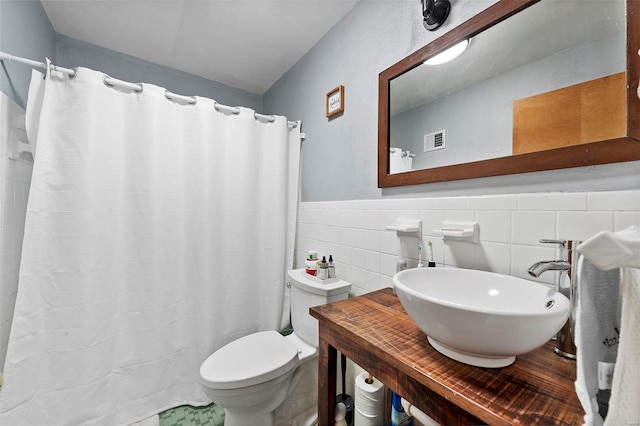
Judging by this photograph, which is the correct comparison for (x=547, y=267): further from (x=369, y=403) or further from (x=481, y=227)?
(x=369, y=403)

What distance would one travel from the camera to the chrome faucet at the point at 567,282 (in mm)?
595

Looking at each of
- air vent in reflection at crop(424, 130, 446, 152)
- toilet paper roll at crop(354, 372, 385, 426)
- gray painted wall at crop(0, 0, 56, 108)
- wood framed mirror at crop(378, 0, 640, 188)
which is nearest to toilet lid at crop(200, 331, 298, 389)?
toilet paper roll at crop(354, 372, 385, 426)

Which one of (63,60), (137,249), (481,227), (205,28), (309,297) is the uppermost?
(205,28)

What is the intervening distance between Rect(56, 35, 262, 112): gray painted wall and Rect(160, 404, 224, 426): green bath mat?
2149 millimetres

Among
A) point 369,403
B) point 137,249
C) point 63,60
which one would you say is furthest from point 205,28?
point 369,403

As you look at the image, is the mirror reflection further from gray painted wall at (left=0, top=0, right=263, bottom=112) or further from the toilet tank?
gray painted wall at (left=0, top=0, right=263, bottom=112)

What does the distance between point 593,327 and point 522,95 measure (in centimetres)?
71

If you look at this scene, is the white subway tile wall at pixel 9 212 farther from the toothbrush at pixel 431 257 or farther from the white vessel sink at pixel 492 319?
the toothbrush at pixel 431 257

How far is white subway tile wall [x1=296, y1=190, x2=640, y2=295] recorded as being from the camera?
2.21 feet

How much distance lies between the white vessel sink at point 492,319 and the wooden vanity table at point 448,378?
0.04 metres

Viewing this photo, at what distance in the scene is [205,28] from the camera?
158 cm

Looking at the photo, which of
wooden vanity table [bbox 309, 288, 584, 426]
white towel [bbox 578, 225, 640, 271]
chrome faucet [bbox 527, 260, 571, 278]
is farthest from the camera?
chrome faucet [bbox 527, 260, 571, 278]

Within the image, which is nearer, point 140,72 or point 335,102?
point 335,102

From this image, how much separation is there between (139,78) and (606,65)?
2.48m
